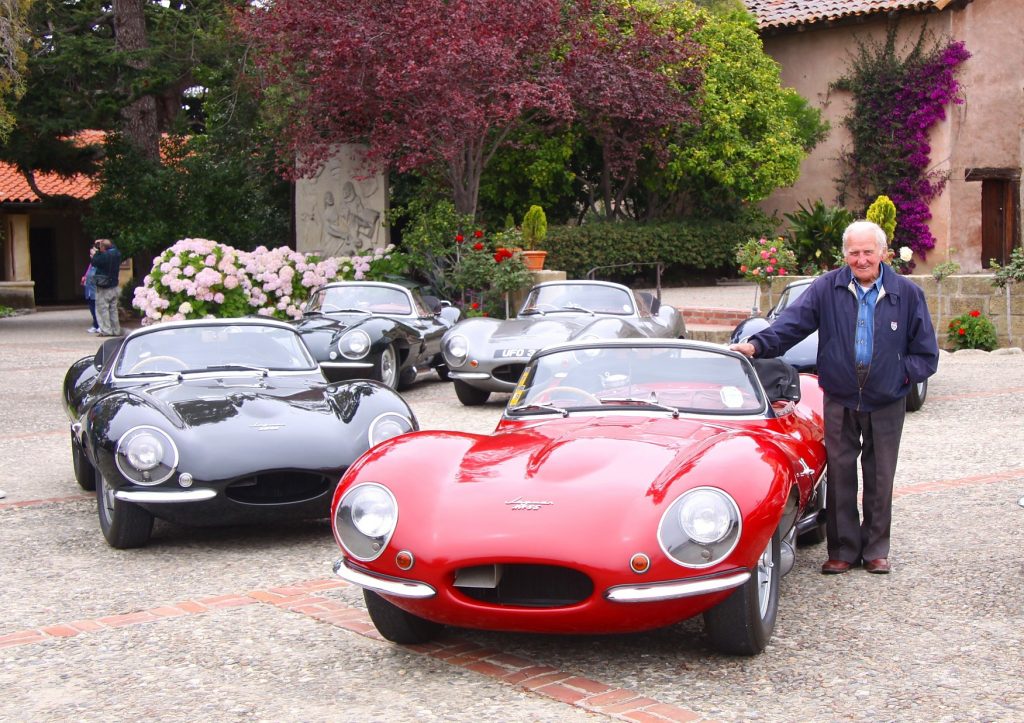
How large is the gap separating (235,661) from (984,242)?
A: 2542 centimetres

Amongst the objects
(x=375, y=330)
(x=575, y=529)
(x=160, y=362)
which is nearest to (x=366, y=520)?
(x=575, y=529)

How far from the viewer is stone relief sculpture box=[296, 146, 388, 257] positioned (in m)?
22.1

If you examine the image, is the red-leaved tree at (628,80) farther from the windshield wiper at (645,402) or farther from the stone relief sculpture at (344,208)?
the windshield wiper at (645,402)

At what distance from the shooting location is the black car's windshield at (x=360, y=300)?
14.0 metres

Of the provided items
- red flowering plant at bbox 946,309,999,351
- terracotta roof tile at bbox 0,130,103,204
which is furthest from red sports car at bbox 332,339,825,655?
terracotta roof tile at bbox 0,130,103,204

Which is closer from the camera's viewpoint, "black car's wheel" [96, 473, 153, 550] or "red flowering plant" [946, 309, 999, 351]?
"black car's wheel" [96, 473, 153, 550]

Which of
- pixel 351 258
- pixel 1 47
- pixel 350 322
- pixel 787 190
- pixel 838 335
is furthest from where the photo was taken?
pixel 787 190

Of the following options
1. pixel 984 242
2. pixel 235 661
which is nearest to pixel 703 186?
pixel 984 242

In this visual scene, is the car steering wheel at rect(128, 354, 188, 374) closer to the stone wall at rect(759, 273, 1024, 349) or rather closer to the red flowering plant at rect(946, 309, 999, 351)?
the stone wall at rect(759, 273, 1024, 349)

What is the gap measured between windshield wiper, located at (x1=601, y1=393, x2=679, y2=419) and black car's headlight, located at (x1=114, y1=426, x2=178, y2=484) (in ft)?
7.45

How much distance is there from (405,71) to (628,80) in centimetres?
518

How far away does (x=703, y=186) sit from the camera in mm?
26812

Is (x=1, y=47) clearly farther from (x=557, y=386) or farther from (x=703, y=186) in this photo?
(x=557, y=386)

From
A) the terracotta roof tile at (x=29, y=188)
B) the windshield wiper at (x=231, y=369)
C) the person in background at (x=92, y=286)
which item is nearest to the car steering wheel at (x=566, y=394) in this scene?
the windshield wiper at (x=231, y=369)
